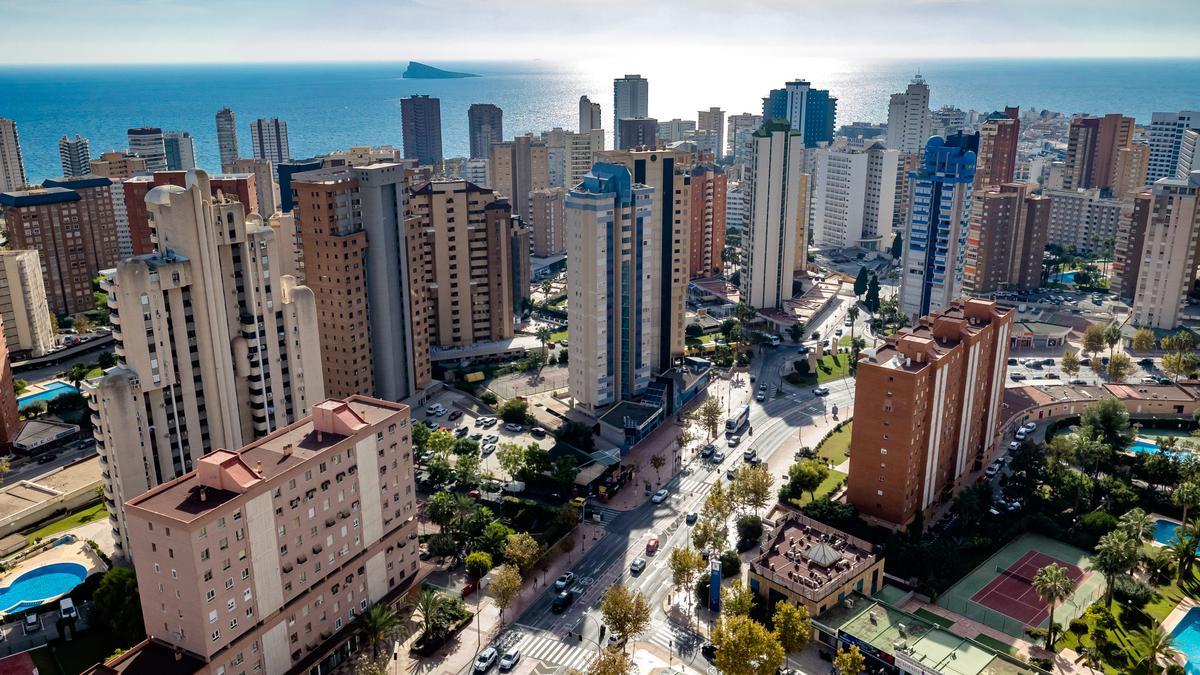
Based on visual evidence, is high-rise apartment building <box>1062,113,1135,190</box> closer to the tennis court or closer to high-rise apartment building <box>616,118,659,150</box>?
high-rise apartment building <box>616,118,659,150</box>

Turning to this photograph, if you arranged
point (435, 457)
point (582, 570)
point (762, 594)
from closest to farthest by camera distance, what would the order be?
point (762, 594) → point (582, 570) → point (435, 457)

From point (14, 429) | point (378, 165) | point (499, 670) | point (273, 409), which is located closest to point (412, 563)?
point (499, 670)

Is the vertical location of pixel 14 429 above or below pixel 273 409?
below

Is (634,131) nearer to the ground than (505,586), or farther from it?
farther from it

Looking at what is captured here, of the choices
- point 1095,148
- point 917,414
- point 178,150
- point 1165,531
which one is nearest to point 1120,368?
point 1165,531

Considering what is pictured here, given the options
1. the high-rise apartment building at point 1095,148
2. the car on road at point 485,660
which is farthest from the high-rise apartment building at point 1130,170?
the car on road at point 485,660

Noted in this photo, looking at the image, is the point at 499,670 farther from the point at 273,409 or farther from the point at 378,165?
the point at 378,165

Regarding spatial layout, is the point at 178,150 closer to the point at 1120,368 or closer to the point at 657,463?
the point at 657,463
